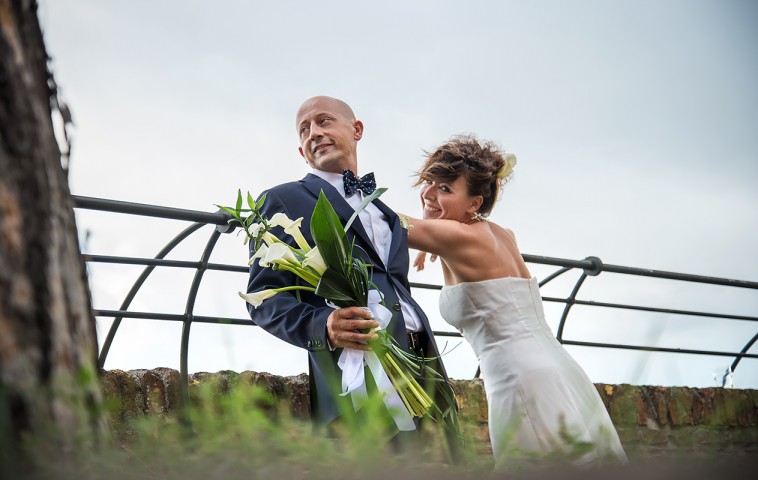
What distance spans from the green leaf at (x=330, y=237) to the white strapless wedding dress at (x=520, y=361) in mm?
1270

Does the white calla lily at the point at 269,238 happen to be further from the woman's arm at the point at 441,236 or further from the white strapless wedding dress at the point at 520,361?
the white strapless wedding dress at the point at 520,361

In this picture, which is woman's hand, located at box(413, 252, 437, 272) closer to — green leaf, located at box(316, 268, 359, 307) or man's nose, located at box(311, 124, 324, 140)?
man's nose, located at box(311, 124, 324, 140)

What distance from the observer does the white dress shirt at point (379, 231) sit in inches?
111

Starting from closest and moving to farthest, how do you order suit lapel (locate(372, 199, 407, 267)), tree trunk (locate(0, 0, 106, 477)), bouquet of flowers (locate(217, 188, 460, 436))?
1. tree trunk (locate(0, 0, 106, 477))
2. bouquet of flowers (locate(217, 188, 460, 436))
3. suit lapel (locate(372, 199, 407, 267))

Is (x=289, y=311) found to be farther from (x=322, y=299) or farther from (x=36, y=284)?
(x=36, y=284)

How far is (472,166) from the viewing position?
3848mm

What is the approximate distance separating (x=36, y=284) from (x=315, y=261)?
5.33 feet

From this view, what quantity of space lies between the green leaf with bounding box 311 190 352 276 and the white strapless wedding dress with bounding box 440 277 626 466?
127cm

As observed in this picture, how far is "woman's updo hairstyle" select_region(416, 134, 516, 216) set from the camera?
12.6ft

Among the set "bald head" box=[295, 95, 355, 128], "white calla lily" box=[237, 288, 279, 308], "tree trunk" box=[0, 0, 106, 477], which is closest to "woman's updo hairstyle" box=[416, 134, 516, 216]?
"bald head" box=[295, 95, 355, 128]

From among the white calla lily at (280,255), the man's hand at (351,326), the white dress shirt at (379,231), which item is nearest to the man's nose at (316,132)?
the white dress shirt at (379,231)

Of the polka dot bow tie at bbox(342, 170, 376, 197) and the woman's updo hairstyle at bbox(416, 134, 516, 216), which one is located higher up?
the woman's updo hairstyle at bbox(416, 134, 516, 216)

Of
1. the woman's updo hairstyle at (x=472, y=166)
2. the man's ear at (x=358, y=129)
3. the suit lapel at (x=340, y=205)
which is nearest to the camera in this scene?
the suit lapel at (x=340, y=205)

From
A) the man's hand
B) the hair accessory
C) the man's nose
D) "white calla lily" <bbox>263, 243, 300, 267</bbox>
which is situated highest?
the man's nose
